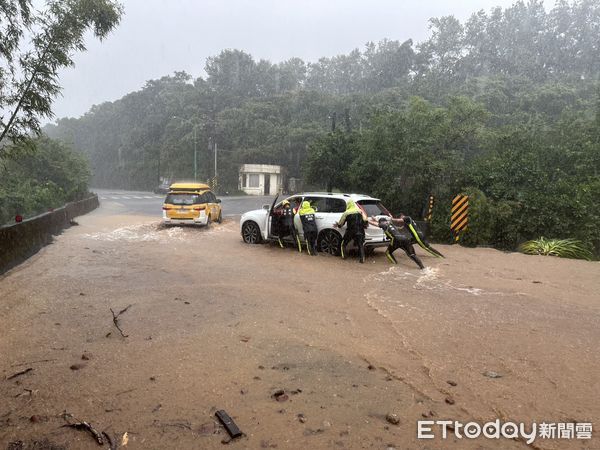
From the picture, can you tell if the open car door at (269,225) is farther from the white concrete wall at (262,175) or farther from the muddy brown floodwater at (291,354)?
the white concrete wall at (262,175)

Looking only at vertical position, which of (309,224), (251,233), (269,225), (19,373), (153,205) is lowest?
(153,205)

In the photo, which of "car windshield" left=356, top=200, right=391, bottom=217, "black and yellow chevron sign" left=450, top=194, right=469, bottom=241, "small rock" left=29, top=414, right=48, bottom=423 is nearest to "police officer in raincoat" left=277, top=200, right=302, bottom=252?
"car windshield" left=356, top=200, right=391, bottom=217

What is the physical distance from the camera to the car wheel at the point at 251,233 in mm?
12422

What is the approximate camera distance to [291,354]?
15.4ft

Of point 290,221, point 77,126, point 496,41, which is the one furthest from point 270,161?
point 77,126

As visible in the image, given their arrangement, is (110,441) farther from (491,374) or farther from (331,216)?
(331,216)

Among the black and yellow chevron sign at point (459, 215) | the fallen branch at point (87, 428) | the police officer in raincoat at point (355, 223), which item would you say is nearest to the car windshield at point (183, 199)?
the police officer in raincoat at point (355, 223)

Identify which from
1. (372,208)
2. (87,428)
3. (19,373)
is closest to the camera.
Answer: (87,428)

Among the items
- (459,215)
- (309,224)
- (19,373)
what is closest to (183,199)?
(309,224)

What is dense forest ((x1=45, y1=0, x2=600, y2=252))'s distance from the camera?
13.8 metres

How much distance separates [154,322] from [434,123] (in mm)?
13215

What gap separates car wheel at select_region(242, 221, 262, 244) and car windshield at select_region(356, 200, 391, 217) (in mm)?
3285

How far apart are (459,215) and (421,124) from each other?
14.7 feet

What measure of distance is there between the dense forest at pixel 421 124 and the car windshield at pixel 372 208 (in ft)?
12.5
